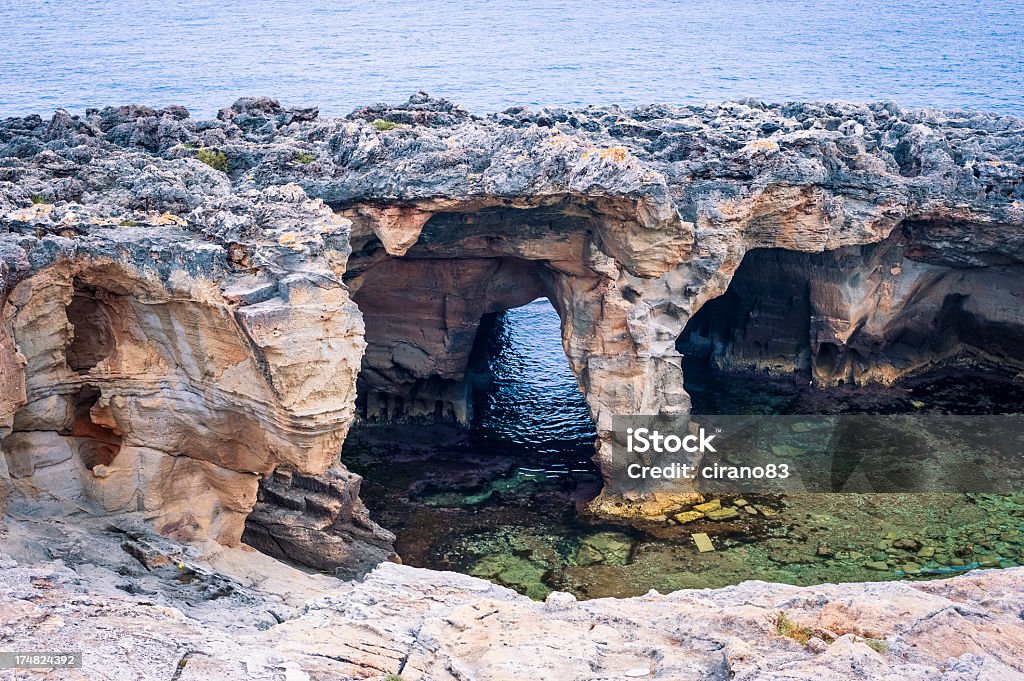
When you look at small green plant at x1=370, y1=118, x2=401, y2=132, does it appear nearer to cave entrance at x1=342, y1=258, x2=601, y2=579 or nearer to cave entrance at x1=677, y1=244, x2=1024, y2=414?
cave entrance at x1=342, y1=258, x2=601, y2=579

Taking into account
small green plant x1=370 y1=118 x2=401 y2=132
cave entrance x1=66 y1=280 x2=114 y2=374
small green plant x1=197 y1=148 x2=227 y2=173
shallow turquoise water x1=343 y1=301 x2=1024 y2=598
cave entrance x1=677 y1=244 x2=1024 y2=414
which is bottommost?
shallow turquoise water x1=343 y1=301 x2=1024 y2=598

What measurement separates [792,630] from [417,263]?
1502cm

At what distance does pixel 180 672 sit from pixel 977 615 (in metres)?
7.61

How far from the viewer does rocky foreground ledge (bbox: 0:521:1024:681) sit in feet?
33.7

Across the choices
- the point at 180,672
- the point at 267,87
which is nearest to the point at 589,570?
the point at 180,672

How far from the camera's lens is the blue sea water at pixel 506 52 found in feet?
235

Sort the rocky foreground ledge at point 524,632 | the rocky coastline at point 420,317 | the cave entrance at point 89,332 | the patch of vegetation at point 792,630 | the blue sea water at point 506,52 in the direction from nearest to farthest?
1. the rocky foreground ledge at point 524,632
2. the patch of vegetation at point 792,630
3. the rocky coastline at point 420,317
4. the cave entrance at point 89,332
5. the blue sea water at point 506,52

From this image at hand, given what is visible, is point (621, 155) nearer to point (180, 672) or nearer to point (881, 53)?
point (180, 672)

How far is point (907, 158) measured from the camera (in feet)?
80.6

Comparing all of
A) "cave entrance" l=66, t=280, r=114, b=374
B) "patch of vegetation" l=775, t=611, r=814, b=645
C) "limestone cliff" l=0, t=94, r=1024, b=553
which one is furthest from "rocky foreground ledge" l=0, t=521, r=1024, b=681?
"cave entrance" l=66, t=280, r=114, b=374

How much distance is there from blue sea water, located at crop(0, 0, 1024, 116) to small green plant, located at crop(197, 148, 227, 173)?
1749 inches

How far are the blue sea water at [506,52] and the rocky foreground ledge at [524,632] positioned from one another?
53.6 metres

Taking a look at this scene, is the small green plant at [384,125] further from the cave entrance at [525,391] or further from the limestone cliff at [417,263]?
the cave entrance at [525,391]

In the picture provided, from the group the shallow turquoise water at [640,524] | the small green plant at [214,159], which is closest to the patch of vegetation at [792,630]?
the shallow turquoise water at [640,524]
